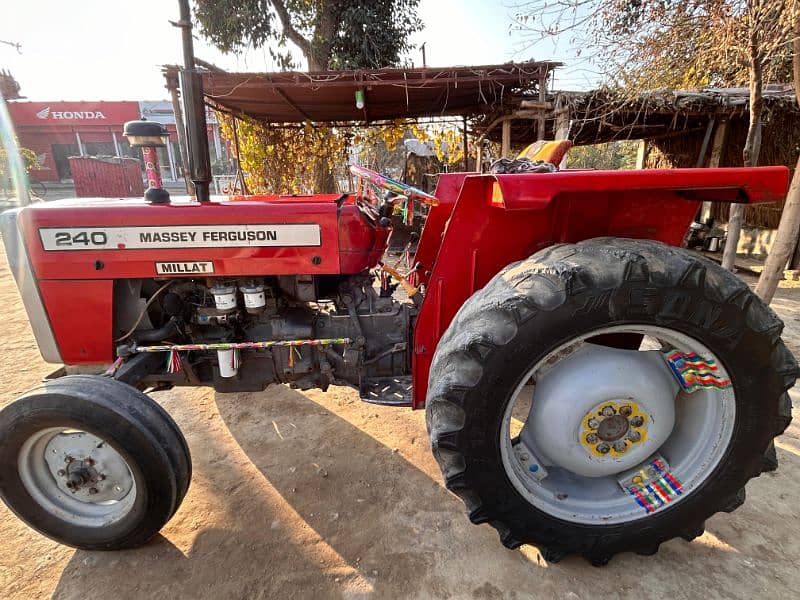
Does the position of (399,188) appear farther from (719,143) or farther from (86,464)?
(719,143)

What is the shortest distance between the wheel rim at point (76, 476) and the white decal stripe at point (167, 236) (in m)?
0.78

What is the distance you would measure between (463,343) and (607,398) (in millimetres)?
606

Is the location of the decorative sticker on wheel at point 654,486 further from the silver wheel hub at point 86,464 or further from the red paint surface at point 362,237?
the silver wheel hub at point 86,464

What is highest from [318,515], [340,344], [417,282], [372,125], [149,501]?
[372,125]

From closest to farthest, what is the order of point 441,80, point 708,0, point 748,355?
point 748,355 < point 708,0 < point 441,80

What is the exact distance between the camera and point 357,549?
1750 millimetres

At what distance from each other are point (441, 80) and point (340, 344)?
15.3 ft

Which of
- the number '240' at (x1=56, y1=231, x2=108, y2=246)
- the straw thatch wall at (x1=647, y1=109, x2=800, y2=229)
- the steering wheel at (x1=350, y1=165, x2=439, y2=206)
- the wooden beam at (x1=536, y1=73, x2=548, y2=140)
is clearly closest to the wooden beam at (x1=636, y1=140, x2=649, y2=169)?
the straw thatch wall at (x1=647, y1=109, x2=800, y2=229)

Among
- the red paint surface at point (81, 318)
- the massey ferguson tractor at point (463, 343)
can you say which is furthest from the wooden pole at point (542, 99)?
the red paint surface at point (81, 318)

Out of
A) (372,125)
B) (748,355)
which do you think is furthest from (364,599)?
(372,125)

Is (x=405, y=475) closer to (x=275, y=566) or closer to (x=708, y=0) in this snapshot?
(x=275, y=566)

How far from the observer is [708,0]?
10.4 feet

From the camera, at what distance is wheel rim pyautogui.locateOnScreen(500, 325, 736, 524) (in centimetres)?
155

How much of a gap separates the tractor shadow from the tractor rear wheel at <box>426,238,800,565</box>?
0.16 metres
